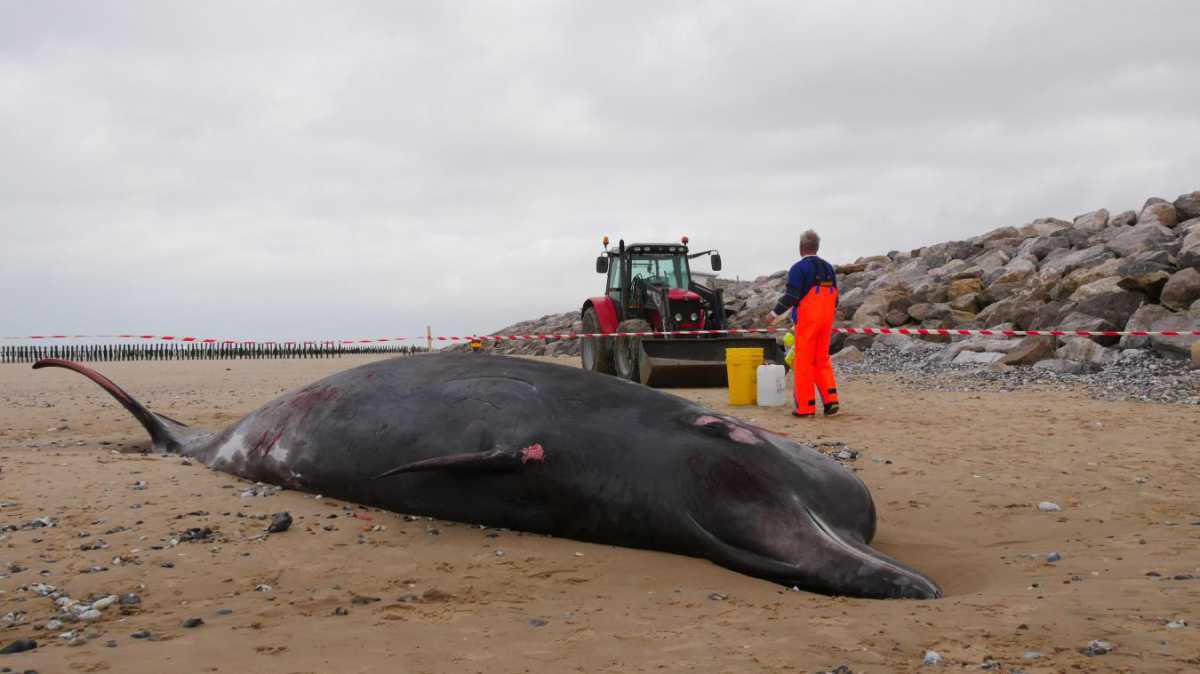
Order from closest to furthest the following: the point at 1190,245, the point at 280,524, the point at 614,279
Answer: the point at 280,524
the point at 614,279
the point at 1190,245

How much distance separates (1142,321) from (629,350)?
7.99 meters

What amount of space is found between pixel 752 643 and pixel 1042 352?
1318 centimetres

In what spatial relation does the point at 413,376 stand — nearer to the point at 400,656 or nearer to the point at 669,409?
the point at 669,409

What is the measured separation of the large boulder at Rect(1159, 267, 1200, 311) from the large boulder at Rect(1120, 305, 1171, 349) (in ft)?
0.90

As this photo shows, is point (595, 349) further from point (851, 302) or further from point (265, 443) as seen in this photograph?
point (265, 443)

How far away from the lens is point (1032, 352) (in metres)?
14.4

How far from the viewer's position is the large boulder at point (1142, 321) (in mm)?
14031

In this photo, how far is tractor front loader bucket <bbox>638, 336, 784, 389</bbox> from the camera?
1386 centimetres

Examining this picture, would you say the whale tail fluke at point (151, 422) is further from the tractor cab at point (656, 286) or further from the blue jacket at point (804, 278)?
the tractor cab at point (656, 286)

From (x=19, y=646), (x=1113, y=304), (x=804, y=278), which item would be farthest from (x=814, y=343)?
(x=1113, y=304)

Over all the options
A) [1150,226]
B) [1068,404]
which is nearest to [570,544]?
[1068,404]

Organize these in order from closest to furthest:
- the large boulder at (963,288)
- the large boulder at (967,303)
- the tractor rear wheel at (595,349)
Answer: the tractor rear wheel at (595,349)
the large boulder at (967,303)
the large boulder at (963,288)

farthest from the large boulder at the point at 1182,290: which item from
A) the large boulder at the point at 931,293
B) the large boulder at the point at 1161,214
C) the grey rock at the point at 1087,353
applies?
the large boulder at the point at 1161,214

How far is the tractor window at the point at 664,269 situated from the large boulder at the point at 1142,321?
7107 millimetres
